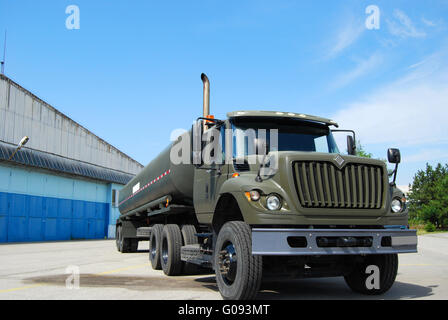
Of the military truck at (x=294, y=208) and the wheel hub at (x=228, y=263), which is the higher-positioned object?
the military truck at (x=294, y=208)

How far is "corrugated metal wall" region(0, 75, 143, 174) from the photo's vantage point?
3002 cm

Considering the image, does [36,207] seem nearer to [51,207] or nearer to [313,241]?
[51,207]

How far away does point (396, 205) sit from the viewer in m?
6.60

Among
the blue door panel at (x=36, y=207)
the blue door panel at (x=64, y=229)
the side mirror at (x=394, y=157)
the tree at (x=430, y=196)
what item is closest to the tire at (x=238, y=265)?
the side mirror at (x=394, y=157)

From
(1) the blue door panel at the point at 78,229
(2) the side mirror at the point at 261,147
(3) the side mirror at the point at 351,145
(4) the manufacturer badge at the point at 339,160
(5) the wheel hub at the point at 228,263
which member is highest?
(3) the side mirror at the point at 351,145

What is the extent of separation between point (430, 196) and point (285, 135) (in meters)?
72.4

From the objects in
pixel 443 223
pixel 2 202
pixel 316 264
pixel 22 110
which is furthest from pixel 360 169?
pixel 443 223

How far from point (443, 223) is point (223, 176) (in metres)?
59.2

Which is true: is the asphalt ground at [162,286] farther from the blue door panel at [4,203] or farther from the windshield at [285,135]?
the blue door panel at [4,203]

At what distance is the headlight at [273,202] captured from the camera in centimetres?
582

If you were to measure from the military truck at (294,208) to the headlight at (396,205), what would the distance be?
0.05 ft

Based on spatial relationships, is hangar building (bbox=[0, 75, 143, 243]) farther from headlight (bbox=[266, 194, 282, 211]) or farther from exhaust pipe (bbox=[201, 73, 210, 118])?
headlight (bbox=[266, 194, 282, 211])

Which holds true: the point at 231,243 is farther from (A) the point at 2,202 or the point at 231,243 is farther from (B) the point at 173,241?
(A) the point at 2,202
